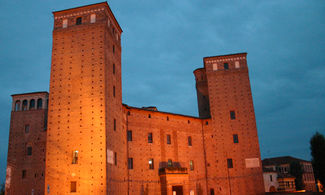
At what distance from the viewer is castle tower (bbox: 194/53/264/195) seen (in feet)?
109

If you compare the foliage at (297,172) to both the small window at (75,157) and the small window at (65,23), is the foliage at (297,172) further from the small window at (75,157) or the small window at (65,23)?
the small window at (65,23)

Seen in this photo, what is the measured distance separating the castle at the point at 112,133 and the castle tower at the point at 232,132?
4.4 inches

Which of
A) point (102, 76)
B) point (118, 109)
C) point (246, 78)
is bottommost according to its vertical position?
point (118, 109)

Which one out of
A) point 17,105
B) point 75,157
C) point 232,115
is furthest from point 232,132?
point 17,105

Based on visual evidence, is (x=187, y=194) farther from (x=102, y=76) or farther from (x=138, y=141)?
(x=102, y=76)

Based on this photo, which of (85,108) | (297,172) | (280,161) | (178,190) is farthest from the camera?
(280,161)

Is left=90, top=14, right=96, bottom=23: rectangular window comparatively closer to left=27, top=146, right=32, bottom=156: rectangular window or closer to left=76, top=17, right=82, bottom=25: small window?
left=76, top=17, right=82, bottom=25: small window

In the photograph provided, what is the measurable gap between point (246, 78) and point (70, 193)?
78.9 feet

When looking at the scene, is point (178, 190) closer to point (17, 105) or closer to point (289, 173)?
point (17, 105)

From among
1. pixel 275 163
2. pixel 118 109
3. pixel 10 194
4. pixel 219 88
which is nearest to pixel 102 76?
pixel 118 109

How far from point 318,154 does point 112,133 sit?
3408cm

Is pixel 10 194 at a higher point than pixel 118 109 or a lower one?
lower

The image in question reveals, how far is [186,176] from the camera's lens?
31.2 m

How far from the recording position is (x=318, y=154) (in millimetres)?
44094
